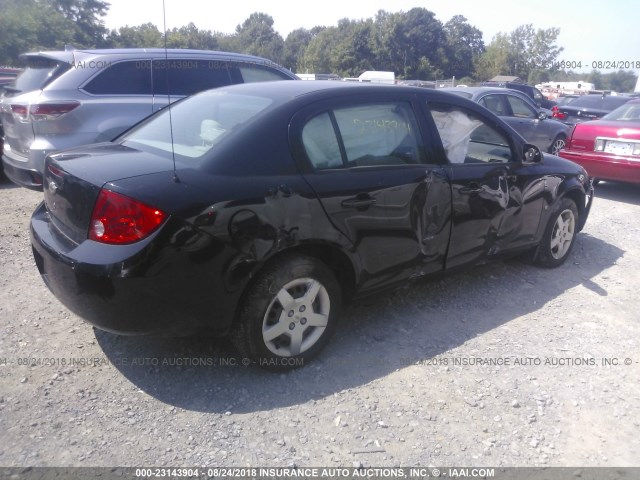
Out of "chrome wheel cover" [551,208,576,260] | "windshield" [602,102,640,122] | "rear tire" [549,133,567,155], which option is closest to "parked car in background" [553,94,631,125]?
"rear tire" [549,133,567,155]

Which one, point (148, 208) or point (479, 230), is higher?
point (148, 208)

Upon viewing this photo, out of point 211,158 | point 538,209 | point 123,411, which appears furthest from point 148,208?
point 538,209

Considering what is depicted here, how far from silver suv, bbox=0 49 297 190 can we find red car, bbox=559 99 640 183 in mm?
5448

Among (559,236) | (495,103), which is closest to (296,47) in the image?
(495,103)

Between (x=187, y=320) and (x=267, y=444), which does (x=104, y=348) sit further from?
(x=267, y=444)

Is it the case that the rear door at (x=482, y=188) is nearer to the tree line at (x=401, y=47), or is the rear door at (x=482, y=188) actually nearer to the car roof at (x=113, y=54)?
the car roof at (x=113, y=54)

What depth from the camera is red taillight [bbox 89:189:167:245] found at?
2393 millimetres

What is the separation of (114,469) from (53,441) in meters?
0.37

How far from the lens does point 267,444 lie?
8.06 ft

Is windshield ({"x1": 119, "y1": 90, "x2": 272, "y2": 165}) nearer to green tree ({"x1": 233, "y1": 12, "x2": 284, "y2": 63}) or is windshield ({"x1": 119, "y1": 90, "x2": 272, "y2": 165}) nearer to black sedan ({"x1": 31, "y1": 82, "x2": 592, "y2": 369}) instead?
black sedan ({"x1": 31, "y1": 82, "x2": 592, "y2": 369})

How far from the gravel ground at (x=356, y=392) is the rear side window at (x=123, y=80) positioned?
2.28 meters

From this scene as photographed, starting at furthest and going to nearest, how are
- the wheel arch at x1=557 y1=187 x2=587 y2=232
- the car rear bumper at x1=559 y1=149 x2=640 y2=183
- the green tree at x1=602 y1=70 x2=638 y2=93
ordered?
the green tree at x1=602 y1=70 x2=638 y2=93 < the car rear bumper at x1=559 y1=149 x2=640 y2=183 < the wheel arch at x1=557 y1=187 x2=587 y2=232

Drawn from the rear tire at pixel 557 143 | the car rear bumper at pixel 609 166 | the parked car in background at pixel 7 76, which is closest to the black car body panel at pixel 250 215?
the car rear bumper at pixel 609 166

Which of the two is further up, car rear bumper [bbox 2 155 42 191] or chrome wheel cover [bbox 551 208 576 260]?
car rear bumper [bbox 2 155 42 191]
